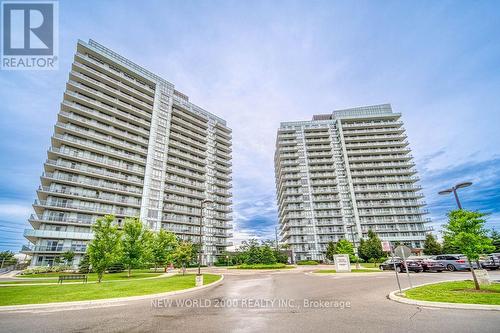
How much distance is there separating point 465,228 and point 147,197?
54835 millimetres

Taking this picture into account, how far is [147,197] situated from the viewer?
5375cm

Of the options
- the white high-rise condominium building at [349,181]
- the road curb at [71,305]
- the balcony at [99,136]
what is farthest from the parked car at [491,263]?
the balcony at [99,136]

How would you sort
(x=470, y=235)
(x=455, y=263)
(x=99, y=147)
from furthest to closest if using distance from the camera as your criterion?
(x=99, y=147)
(x=455, y=263)
(x=470, y=235)

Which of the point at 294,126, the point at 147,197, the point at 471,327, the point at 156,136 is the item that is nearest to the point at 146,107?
the point at 156,136

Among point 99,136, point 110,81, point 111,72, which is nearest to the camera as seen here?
point 99,136

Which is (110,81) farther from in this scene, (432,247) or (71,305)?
(432,247)

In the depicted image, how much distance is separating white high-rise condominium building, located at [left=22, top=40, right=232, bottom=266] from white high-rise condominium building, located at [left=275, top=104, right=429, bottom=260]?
24926 mm

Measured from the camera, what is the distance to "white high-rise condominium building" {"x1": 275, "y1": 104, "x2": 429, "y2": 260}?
70812mm

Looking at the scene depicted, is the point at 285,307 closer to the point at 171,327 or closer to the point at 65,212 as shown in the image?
the point at 171,327

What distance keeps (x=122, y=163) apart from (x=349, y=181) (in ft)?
220

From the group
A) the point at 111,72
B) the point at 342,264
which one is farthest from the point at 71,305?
the point at 111,72

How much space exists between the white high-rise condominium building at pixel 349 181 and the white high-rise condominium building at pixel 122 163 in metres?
24.9

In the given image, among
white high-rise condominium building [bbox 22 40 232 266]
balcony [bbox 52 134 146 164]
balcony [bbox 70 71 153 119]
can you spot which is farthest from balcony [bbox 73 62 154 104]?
balcony [bbox 52 134 146 164]

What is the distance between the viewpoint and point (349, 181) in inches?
2997
